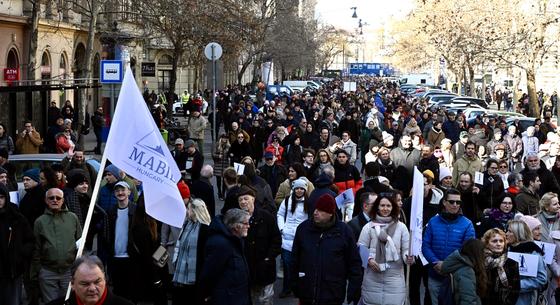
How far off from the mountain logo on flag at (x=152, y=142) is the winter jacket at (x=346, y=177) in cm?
712

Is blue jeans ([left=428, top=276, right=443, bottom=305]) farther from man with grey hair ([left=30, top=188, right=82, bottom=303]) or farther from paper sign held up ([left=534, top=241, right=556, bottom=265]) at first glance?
man with grey hair ([left=30, top=188, right=82, bottom=303])

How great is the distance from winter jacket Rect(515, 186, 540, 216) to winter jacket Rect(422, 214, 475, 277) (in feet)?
8.49

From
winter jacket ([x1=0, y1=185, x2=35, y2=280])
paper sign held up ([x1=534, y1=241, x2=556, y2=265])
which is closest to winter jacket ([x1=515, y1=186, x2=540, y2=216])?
paper sign held up ([x1=534, y1=241, x2=556, y2=265])

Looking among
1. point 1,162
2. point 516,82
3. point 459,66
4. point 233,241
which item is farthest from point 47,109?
point 459,66

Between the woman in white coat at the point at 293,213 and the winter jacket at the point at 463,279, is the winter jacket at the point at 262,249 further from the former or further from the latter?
the winter jacket at the point at 463,279

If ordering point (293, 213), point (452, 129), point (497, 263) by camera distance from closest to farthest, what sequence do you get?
point (497, 263), point (293, 213), point (452, 129)

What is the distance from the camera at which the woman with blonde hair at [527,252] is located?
29.8 ft

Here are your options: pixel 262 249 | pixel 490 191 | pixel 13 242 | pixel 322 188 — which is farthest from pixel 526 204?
pixel 13 242

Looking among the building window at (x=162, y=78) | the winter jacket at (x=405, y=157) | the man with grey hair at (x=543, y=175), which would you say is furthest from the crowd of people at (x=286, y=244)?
the building window at (x=162, y=78)

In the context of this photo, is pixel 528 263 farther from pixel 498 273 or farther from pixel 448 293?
pixel 448 293

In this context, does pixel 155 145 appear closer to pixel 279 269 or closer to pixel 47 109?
pixel 279 269

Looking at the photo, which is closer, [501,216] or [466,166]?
[501,216]

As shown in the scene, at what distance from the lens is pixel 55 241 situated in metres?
9.55

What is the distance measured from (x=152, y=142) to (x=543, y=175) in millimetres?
9066
